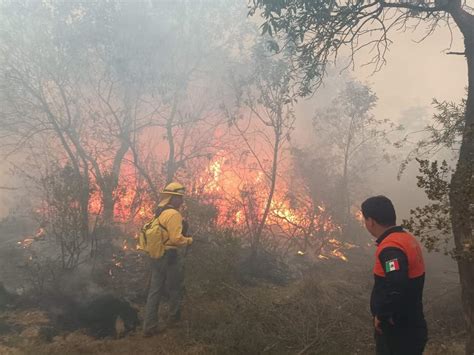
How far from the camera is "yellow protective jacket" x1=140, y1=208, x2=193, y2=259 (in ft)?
18.5

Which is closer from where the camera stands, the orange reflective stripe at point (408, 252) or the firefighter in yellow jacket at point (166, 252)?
the orange reflective stripe at point (408, 252)

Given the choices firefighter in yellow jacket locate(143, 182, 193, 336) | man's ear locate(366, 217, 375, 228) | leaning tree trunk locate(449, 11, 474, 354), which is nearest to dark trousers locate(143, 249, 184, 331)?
firefighter in yellow jacket locate(143, 182, 193, 336)

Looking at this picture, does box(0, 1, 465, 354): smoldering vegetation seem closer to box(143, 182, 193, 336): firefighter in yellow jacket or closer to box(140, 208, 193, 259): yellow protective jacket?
box(143, 182, 193, 336): firefighter in yellow jacket

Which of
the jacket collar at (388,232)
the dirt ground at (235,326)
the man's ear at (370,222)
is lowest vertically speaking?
the dirt ground at (235,326)

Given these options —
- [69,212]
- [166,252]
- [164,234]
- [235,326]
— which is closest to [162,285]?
[166,252]

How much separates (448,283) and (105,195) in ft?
28.7

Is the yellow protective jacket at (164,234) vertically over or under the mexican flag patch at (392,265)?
over

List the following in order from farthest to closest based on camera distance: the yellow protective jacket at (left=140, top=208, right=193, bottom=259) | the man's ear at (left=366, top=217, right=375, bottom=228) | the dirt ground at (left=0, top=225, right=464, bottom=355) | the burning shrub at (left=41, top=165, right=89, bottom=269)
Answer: the burning shrub at (left=41, top=165, right=89, bottom=269) < the yellow protective jacket at (left=140, top=208, right=193, bottom=259) < the dirt ground at (left=0, top=225, right=464, bottom=355) < the man's ear at (left=366, top=217, right=375, bottom=228)

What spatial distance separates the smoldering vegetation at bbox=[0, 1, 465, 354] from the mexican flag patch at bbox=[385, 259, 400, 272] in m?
0.55

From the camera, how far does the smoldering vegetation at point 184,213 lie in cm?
569

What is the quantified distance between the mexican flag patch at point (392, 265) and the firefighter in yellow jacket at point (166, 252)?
330 centimetres

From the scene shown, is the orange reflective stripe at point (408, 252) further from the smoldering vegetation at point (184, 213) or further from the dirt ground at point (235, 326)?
the dirt ground at point (235, 326)

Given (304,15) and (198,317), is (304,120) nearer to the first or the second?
(304,15)

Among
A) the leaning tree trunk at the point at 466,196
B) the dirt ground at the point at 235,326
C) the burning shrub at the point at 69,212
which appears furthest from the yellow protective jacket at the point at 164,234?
the leaning tree trunk at the point at 466,196
